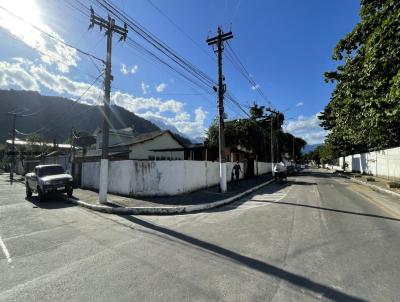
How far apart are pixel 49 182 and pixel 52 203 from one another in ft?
4.03

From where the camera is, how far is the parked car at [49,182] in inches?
544

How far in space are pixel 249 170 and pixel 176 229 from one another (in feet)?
80.9

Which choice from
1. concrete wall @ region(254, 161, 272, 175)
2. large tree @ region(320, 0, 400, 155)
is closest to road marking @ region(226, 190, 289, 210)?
large tree @ region(320, 0, 400, 155)

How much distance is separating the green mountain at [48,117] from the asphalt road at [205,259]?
276 ft

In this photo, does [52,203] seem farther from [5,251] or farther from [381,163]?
[381,163]

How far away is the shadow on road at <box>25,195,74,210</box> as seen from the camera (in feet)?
40.1

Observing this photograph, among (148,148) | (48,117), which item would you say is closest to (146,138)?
(148,148)

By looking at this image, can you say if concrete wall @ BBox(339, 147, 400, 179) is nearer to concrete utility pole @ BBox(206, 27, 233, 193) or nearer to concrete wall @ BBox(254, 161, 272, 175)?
concrete wall @ BBox(254, 161, 272, 175)

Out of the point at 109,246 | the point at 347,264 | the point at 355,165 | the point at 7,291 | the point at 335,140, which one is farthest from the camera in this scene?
the point at 335,140

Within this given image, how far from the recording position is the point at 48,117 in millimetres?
102375

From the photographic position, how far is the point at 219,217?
30.1 ft

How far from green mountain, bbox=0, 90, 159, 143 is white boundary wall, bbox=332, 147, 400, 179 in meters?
68.5

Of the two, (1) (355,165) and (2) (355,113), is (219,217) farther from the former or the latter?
(1) (355,165)

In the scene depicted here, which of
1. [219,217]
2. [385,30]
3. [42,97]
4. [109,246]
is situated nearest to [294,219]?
[219,217]
